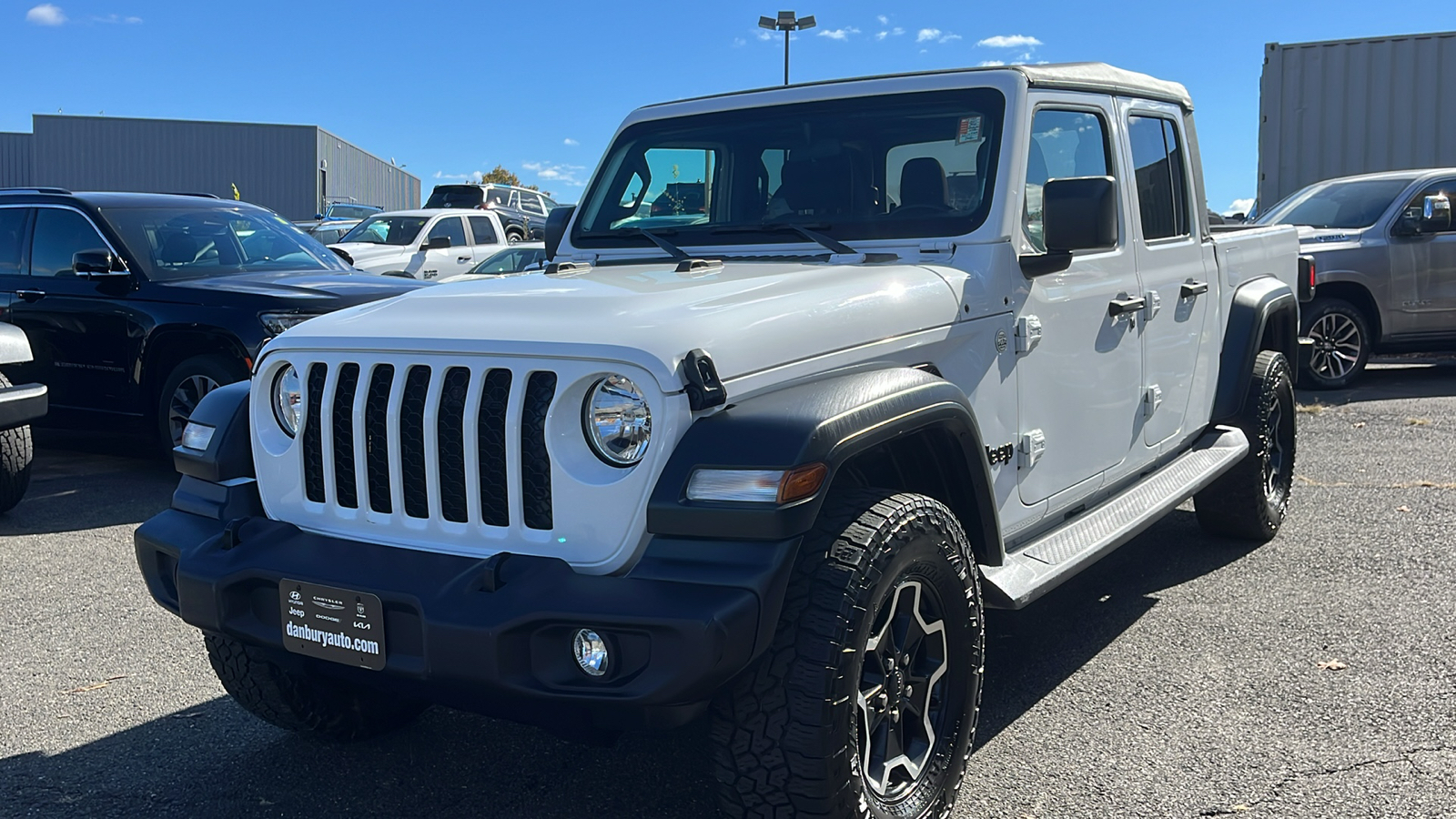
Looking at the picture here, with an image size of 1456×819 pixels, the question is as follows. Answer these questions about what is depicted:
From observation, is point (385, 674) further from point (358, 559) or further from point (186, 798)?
point (186, 798)

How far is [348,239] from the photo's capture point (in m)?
16.7

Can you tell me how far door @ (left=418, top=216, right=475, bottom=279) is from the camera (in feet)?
52.0

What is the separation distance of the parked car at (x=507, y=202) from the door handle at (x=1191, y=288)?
16.2 metres

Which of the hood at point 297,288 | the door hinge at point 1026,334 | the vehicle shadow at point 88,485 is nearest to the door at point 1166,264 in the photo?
the door hinge at point 1026,334

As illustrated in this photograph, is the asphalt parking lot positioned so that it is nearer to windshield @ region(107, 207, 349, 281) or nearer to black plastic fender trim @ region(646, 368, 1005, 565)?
black plastic fender trim @ region(646, 368, 1005, 565)

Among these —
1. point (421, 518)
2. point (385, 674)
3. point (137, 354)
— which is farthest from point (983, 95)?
point (137, 354)

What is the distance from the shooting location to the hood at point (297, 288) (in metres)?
7.00

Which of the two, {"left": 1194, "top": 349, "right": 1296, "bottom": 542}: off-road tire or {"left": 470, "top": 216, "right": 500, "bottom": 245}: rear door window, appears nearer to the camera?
{"left": 1194, "top": 349, "right": 1296, "bottom": 542}: off-road tire

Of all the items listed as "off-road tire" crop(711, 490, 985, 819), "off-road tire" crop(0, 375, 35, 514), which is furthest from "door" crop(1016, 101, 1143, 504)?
"off-road tire" crop(0, 375, 35, 514)

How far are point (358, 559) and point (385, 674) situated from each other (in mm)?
262

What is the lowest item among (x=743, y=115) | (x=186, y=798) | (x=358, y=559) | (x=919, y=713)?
(x=186, y=798)

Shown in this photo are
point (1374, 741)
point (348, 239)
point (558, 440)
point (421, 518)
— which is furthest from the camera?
point (348, 239)

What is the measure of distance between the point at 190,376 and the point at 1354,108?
13.2 metres

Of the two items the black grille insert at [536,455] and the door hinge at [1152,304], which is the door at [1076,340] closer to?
the door hinge at [1152,304]
